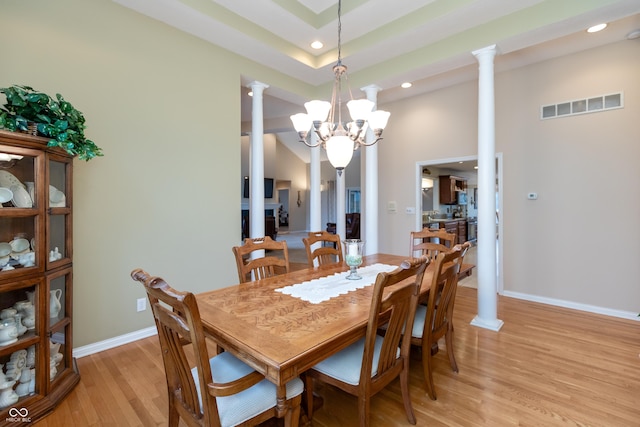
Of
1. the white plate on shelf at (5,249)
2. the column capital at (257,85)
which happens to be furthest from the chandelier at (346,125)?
the white plate on shelf at (5,249)

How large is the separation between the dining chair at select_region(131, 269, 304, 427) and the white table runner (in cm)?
50

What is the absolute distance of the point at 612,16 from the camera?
2510 mm

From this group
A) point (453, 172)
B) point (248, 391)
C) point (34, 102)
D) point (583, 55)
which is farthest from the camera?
point (453, 172)

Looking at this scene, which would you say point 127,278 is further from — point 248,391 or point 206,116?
point 248,391

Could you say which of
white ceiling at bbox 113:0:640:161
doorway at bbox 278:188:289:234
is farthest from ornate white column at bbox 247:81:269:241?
doorway at bbox 278:188:289:234

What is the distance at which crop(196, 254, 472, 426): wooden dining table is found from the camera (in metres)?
1.10

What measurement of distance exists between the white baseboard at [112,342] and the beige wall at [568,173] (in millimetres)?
4352

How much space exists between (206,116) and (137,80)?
69 cm

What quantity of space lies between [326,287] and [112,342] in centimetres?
207

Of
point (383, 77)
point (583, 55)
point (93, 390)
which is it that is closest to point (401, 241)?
point (383, 77)

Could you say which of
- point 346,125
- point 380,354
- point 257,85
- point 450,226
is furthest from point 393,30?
point 450,226

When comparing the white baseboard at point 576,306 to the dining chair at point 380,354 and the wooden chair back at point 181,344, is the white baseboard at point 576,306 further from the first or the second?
the wooden chair back at point 181,344

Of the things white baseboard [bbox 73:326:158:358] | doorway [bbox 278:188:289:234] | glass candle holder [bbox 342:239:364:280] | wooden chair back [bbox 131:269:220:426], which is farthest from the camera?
doorway [bbox 278:188:289:234]

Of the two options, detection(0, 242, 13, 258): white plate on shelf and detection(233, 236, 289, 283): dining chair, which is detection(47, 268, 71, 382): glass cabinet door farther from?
detection(233, 236, 289, 283): dining chair
